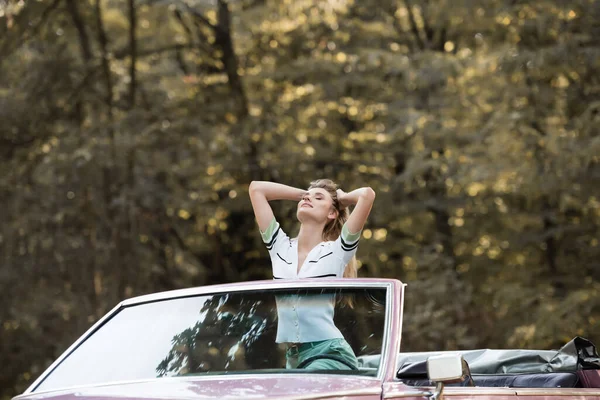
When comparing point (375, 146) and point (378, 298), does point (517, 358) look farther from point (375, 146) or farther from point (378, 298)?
point (375, 146)

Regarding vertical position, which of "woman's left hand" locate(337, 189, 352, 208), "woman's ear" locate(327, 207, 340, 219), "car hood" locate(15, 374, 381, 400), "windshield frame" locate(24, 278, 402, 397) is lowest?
"car hood" locate(15, 374, 381, 400)

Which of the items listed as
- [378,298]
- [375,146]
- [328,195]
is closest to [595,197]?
[375,146]

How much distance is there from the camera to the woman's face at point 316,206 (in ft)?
19.4

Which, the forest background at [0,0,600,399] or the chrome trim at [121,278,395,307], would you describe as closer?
the chrome trim at [121,278,395,307]

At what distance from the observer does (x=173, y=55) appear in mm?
21766

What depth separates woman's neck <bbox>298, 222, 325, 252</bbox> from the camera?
5836 millimetres

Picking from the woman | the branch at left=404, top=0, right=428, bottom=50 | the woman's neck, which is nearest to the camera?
the woman

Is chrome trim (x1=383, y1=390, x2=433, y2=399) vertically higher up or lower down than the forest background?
lower down

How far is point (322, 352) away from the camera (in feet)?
14.4

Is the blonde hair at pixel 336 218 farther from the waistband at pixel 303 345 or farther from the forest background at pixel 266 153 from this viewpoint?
the forest background at pixel 266 153

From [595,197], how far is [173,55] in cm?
1008

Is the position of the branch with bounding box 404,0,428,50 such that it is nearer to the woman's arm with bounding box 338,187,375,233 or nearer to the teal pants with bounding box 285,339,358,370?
the woman's arm with bounding box 338,187,375,233

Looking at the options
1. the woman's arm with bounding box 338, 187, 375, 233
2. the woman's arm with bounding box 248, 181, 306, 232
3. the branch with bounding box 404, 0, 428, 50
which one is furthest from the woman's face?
the branch with bounding box 404, 0, 428, 50

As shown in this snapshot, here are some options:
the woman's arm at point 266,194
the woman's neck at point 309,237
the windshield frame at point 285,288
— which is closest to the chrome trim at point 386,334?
the windshield frame at point 285,288
